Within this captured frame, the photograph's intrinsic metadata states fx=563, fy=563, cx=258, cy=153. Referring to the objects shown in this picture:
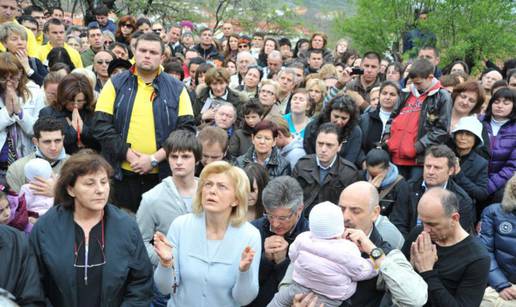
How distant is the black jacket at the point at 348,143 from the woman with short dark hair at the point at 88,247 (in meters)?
3.12

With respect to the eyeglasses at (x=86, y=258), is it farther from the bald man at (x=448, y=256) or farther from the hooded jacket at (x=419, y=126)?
the hooded jacket at (x=419, y=126)

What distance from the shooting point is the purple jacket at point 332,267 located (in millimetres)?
3467

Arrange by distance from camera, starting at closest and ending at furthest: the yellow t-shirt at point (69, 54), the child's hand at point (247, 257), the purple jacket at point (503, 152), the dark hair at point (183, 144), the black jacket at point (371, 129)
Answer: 1. the child's hand at point (247, 257)
2. the dark hair at point (183, 144)
3. the purple jacket at point (503, 152)
4. the black jacket at point (371, 129)
5. the yellow t-shirt at point (69, 54)

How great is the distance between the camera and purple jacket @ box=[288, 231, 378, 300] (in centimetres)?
347

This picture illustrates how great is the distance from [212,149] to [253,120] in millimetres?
1205

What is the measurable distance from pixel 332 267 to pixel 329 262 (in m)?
0.04

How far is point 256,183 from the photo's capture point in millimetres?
4973

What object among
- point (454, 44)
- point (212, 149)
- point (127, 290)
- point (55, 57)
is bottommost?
point (127, 290)

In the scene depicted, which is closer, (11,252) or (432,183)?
(11,252)

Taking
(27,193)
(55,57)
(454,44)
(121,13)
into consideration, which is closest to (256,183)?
(27,193)

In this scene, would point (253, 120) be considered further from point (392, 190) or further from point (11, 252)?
point (11, 252)

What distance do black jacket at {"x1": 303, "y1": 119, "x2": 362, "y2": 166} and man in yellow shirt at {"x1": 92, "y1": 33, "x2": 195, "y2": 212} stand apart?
5.25ft

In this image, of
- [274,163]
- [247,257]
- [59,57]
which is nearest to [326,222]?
[247,257]

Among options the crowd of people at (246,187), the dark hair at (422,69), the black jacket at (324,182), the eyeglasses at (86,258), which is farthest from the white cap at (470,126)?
the eyeglasses at (86,258)
